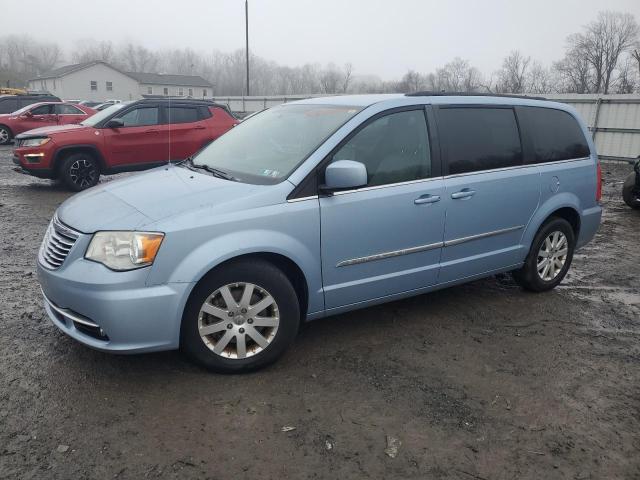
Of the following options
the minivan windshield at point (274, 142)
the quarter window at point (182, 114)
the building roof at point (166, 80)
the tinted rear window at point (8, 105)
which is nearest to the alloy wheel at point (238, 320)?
the minivan windshield at point (274, 142)

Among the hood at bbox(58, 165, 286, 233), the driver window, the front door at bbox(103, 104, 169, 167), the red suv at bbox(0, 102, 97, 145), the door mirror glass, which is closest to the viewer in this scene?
the hood at bbox(58, 165, 286, 233)

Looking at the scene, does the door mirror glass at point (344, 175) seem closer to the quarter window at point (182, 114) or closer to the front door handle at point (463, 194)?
the front door handle at point (463, 194)

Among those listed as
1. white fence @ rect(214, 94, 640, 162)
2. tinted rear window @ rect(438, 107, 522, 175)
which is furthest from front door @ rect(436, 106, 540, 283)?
white fence @ rect(214, 94, 640, 162)

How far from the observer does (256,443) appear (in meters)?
2.82

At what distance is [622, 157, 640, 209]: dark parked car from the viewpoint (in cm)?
937

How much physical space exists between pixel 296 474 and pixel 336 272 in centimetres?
143

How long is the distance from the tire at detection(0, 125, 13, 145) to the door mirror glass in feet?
60.6

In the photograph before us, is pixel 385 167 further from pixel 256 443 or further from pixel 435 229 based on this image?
pixel 256 443

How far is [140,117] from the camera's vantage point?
34.2ft

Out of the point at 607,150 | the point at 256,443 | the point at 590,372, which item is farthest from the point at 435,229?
the point at 607,150

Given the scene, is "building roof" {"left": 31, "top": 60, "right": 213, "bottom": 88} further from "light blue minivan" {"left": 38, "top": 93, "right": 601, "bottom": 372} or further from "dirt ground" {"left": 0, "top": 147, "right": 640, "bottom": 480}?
"dirt ground" {"left": 0, "top": 147, "right": 640, "bottom": 480}

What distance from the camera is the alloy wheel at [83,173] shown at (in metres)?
10.0

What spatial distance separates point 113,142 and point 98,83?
7086cm

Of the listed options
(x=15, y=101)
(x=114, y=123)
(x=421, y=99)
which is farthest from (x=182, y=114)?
(x=15, y=101)
